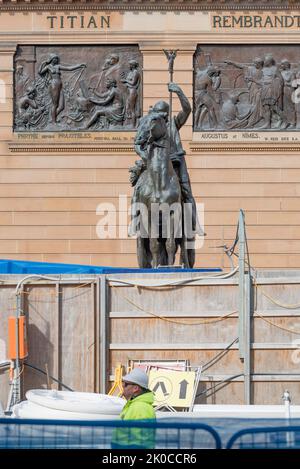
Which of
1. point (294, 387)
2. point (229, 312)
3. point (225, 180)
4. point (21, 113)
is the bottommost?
point (294, 387)

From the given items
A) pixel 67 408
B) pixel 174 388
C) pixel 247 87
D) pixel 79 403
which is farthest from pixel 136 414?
pixel 247 87

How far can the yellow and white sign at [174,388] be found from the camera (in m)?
15.6

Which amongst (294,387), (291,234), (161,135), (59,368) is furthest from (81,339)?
(291,234)

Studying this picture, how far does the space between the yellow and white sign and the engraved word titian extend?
1827 centimetres

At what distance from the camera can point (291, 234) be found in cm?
3141

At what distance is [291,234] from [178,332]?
1566 cm

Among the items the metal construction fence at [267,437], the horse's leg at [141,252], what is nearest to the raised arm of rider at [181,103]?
the horse's leg at [141,252]

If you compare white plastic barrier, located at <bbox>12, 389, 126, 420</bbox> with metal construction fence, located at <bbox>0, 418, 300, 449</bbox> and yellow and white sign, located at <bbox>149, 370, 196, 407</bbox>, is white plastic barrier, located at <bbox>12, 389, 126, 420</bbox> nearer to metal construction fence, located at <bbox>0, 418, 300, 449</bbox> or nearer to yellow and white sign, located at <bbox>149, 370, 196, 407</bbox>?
yellow and white sign, located at <bbox>149, 370, 196, 407</bbox>

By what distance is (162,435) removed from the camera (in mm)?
9086

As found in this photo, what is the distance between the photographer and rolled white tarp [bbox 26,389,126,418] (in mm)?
13266

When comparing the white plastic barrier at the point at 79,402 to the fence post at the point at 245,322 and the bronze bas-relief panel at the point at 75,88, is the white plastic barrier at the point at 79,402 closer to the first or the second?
the fence post at the point at 245,322

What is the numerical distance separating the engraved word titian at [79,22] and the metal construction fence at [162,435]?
2389 cm

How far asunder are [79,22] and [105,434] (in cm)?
2423
